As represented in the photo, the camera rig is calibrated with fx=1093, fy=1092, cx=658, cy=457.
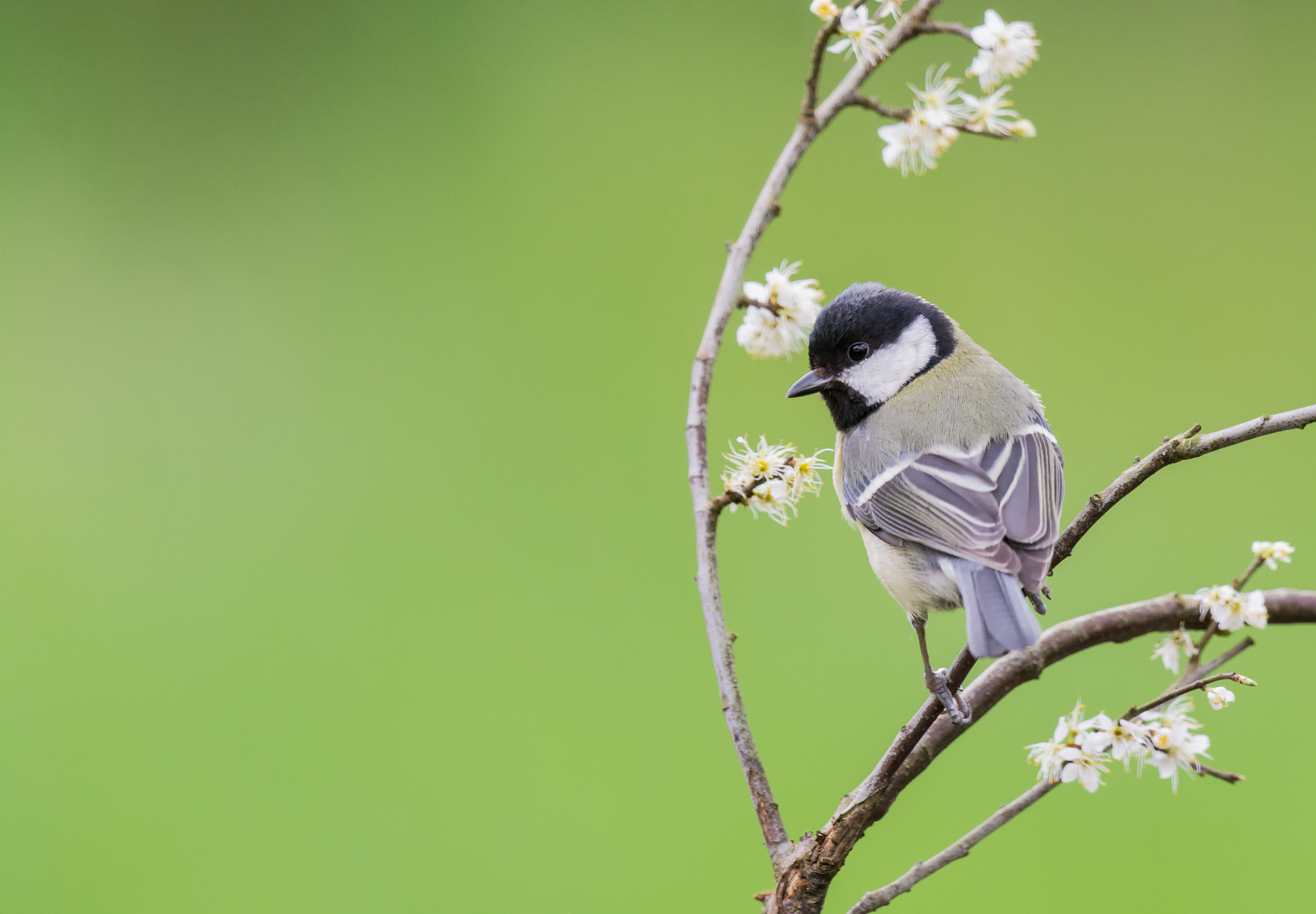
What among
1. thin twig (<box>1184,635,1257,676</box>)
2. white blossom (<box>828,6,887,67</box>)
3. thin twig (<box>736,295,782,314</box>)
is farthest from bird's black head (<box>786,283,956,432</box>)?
thin twig (<box>1184,635,1257,676</box>)

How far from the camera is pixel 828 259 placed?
1.92 meters

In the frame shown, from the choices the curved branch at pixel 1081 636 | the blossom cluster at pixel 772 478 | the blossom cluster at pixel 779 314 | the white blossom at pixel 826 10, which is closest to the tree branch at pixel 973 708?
the curved branch at pixel 1081 636

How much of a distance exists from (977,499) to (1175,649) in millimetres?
205

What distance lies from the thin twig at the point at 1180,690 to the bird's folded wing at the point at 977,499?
0.49 ft

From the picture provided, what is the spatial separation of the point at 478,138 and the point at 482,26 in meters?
0.22

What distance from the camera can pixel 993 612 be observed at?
26.9 inches

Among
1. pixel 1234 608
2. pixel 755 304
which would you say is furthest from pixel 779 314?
pixel 1234 608

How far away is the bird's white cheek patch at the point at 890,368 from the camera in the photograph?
3.29 ft

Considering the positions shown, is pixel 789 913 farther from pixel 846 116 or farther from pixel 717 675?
pixel 846 116

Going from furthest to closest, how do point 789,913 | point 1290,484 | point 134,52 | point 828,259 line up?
point 134,52 < point 828,259 < point 1290,484 < point 789,913

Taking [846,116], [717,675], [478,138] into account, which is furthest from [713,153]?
[717,675]

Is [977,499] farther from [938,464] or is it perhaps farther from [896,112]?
[896,112]

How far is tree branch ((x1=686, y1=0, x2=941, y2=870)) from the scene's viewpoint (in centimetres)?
65

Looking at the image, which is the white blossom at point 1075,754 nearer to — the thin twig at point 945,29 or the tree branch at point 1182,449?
the tree branch at point 1182,449
